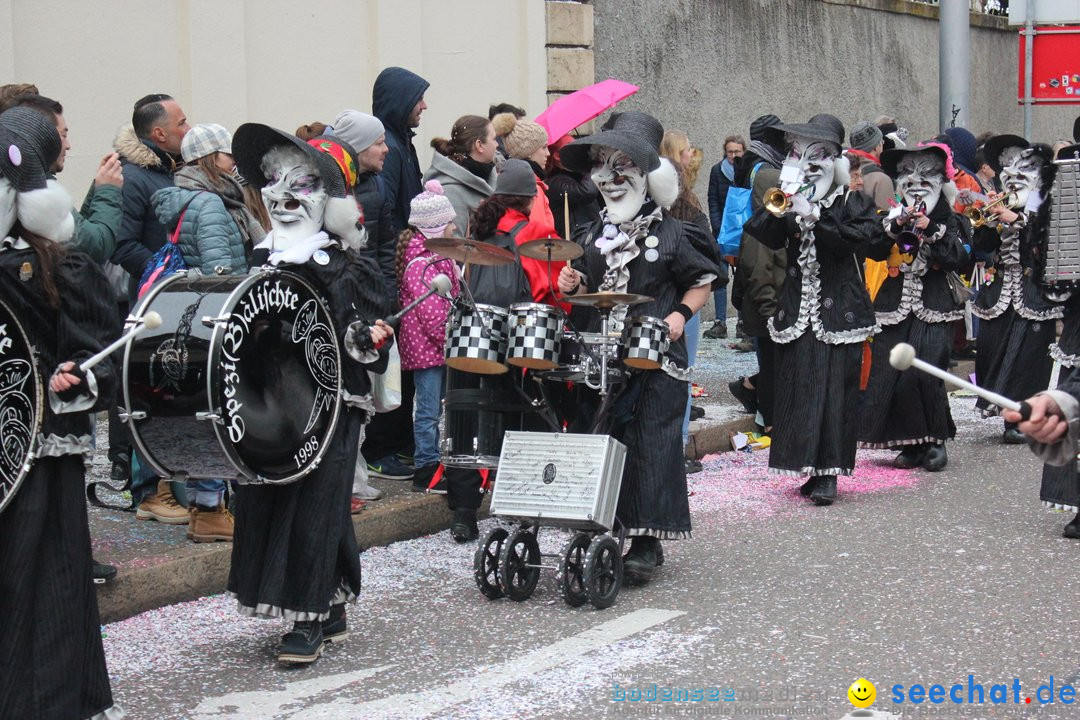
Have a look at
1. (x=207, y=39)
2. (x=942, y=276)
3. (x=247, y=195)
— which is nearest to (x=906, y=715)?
(x=247, y=195)

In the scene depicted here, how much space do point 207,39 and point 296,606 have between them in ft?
18.8

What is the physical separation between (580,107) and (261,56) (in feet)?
8.32

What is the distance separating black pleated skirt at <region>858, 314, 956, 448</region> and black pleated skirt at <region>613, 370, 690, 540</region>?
2969 mm

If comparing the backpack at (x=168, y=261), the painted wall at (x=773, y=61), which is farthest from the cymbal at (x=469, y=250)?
the painted wall at (x=773, y=61)

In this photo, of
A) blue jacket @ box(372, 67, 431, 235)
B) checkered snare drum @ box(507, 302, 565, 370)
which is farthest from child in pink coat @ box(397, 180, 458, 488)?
checkered snare drum @ box(507, 302, 565, 370)

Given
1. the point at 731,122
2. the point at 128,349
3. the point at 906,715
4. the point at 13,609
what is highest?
the point at 731,122

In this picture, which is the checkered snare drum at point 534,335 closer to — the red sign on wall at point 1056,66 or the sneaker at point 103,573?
the sneaker at point 103,573

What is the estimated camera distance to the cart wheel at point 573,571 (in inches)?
235

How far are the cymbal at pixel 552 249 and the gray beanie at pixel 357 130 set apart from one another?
180 centimetres

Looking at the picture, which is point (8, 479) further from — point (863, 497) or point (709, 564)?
point (863, 497)

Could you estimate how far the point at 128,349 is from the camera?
4.87m

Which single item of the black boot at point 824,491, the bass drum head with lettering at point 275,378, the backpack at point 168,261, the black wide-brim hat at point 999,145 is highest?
the black wide-brim hat at point 999,145

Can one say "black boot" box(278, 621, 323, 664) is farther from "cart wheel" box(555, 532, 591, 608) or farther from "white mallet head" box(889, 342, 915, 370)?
"white mallet head" box(889, 342, 915, 370)

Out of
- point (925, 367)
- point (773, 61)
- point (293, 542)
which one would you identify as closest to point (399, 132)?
point (293, 542)
